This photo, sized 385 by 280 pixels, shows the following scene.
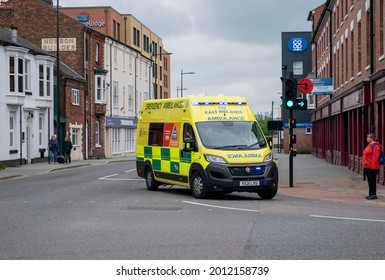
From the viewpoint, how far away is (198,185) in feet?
57.4

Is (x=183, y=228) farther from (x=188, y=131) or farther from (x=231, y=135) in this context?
(x=188, y=131)

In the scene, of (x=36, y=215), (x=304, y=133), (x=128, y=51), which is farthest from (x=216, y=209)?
(x=304, y=133)

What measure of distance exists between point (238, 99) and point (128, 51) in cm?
4908

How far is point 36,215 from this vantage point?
13.5 m

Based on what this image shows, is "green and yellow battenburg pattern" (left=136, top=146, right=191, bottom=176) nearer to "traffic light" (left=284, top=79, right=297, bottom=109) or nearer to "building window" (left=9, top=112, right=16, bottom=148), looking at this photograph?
"traffic light" (left=284, top=79, right=297, bottom=109)

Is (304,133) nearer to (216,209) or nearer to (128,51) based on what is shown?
(128,51)

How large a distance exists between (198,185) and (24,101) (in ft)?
82.2

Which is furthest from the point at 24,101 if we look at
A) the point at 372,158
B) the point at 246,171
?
the point at 372,158

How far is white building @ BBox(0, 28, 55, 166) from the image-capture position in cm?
3731

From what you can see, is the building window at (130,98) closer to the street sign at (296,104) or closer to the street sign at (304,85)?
the street sign at (304,85)

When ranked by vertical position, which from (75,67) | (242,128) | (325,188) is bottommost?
(325,188)

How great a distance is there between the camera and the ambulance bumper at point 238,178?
16812mm

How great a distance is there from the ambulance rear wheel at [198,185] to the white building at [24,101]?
21736 mm

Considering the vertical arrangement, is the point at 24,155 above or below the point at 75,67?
below
